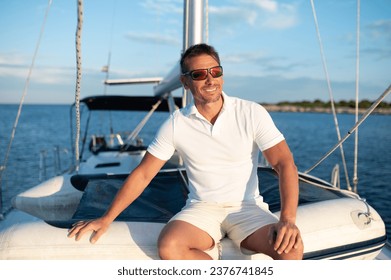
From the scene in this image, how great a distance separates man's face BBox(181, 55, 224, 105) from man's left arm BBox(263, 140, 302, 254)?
0.49 meters

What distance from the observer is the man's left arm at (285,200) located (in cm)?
187

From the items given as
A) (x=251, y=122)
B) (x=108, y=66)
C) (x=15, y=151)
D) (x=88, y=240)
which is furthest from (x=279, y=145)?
(x=15, y=151)

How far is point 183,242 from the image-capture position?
6.55 feet

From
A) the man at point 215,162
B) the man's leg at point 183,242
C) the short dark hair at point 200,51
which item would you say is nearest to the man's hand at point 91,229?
the man at point 215,162

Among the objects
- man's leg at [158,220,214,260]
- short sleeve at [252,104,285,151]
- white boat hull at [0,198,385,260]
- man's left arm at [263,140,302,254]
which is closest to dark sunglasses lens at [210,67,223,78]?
short sleeve at [252,104,285,151]

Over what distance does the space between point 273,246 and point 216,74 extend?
1098mm

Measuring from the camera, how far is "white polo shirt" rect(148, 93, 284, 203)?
2.24 m

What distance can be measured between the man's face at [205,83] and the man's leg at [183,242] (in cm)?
81

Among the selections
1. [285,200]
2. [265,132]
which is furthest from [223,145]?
[285,200]

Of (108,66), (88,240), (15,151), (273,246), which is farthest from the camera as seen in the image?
(15,151)

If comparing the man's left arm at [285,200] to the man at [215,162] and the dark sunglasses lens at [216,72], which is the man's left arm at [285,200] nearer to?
the man at [215,162]

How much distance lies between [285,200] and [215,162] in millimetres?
490

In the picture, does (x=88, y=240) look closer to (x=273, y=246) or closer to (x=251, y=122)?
(x=273, y=246)

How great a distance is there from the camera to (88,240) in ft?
6.92
